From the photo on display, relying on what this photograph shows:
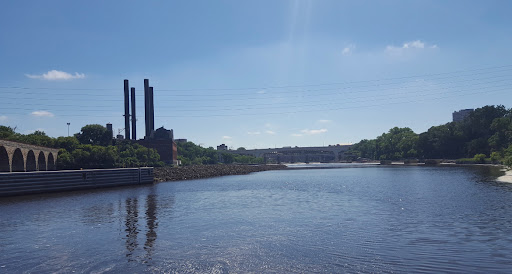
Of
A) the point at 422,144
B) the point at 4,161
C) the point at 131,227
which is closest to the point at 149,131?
the point at 4,161

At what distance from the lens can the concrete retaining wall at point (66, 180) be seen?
4403cm

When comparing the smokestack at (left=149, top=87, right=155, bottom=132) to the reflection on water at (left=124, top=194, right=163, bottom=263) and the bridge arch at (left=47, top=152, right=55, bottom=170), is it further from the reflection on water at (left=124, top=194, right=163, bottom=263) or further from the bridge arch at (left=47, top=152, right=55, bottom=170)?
the reflection on water at (left=124, top=194, right=163, bottom=263)

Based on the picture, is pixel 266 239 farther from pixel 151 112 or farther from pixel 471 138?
pixel 471 138

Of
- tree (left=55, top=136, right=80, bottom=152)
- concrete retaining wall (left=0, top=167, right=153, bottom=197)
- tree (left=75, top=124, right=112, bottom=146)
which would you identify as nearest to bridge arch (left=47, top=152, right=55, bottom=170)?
tree (left=55, top=136, right=80, bottom=152)

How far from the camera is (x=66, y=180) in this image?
52.1 metres


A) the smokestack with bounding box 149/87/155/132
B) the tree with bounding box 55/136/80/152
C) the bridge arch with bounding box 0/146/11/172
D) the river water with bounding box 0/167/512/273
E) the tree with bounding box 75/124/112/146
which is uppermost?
the smokestack with bounding box 149/87/155/132

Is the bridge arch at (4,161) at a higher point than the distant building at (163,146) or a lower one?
lower

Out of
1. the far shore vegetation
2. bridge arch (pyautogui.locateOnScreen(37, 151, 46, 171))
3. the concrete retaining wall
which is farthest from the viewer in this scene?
the far shore vegetation

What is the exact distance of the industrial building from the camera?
14714cm

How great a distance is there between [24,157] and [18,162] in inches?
67.7

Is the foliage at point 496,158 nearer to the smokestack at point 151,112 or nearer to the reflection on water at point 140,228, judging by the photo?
the reflection on water at point 140,228

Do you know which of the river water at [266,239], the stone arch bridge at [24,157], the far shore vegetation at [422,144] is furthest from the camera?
the far shore vegetation at [422,144]

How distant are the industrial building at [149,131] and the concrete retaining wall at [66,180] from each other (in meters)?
83.2

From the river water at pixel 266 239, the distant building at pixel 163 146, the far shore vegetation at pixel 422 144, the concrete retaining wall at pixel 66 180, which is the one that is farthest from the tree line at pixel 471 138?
the distant building at pixel 163 146
